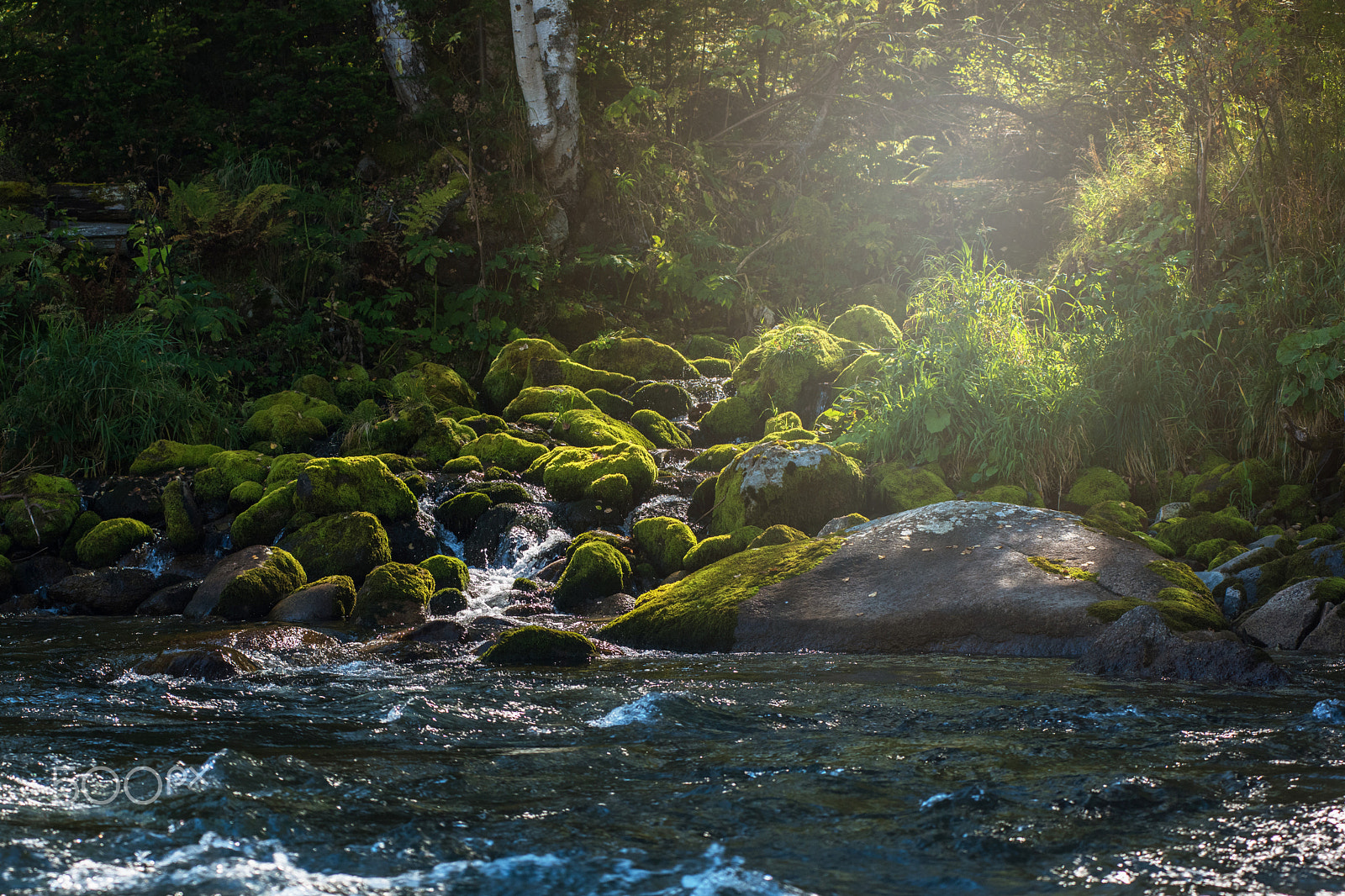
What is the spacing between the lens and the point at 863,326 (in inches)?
448

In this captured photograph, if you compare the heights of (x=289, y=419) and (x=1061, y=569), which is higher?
(x=289, y=419)

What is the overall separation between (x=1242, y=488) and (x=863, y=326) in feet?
Answer: 16.5

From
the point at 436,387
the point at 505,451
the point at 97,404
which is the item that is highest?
the point at 97,404

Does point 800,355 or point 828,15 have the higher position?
point 828,15

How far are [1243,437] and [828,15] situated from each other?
8.50 m

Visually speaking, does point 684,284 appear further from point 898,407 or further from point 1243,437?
point 1243,437

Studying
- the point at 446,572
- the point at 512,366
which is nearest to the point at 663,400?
the point at 512,366

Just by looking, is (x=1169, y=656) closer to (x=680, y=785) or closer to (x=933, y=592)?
(x=933, y=592)

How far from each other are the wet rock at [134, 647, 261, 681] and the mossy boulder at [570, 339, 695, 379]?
7.43 meters

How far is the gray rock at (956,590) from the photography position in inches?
206

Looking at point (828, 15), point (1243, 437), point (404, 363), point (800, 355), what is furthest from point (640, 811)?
point (828, 15)

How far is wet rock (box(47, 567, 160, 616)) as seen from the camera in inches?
292

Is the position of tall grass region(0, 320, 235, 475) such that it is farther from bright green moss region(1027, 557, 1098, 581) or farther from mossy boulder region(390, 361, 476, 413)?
bright green moss region(1027, 557, 1098, 581)

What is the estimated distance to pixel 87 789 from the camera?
10.1ft
